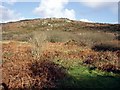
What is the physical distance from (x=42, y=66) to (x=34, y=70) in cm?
74

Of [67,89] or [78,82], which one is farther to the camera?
[78,82]

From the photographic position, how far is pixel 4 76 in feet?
50.1

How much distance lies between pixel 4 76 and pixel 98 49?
1767 centimetres

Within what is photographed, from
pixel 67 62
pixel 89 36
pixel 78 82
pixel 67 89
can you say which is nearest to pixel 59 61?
pixel 67 62

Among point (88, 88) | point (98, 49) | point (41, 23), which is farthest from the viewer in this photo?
point (41, 23)

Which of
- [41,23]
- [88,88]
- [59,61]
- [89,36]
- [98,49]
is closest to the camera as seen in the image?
[88,88]

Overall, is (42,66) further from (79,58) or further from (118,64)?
(79,58)

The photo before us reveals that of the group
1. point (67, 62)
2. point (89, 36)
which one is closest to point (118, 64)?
point (67, 62)

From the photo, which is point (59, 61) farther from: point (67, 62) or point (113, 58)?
point (113, 58)

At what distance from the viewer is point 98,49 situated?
31.9 metres

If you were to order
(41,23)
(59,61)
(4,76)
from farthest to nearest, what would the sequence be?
(41,23)
(59,61)
(4,76)

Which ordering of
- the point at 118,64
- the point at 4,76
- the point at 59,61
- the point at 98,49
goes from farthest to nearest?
the point at 98,49, the point at 59,61, the point at 118,64, the point at 4,76

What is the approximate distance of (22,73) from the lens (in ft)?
51.8

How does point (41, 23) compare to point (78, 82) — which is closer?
point (78, 82)
